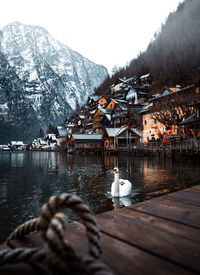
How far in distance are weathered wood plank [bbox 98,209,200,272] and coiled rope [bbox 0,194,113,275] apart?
0.63 meters

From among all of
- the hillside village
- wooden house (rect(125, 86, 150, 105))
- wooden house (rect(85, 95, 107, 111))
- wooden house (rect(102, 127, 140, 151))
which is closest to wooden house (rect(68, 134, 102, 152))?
the hillside village

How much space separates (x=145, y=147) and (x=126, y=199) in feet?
115

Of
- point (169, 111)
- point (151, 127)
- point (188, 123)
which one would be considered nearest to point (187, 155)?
point (188, 123)

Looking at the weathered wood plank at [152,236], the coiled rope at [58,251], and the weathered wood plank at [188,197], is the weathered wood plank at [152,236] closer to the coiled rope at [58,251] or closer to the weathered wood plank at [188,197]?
the coiled rope at [58,251]

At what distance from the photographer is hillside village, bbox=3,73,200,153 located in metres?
41.9

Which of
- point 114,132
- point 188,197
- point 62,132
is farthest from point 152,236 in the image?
point 62,132

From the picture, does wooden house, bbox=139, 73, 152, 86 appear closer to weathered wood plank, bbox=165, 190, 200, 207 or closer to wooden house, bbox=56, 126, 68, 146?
wooden house, bbox=56, 126, 68, 146

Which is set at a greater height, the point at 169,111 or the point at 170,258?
the point at 169,111

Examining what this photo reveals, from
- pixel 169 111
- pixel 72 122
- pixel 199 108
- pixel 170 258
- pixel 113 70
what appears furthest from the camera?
pixel 113 70

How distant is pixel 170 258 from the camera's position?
5.75ft

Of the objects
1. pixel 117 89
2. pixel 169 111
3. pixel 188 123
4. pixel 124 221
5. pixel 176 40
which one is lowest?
pixel 124 221

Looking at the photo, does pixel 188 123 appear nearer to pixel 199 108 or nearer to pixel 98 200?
pixel 199 108

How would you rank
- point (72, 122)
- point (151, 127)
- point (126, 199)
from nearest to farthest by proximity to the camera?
point (126, 199) → point (151, 127) → point (72, 122)

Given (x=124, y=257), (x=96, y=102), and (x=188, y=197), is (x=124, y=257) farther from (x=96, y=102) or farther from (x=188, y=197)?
(x=96, y=102)
